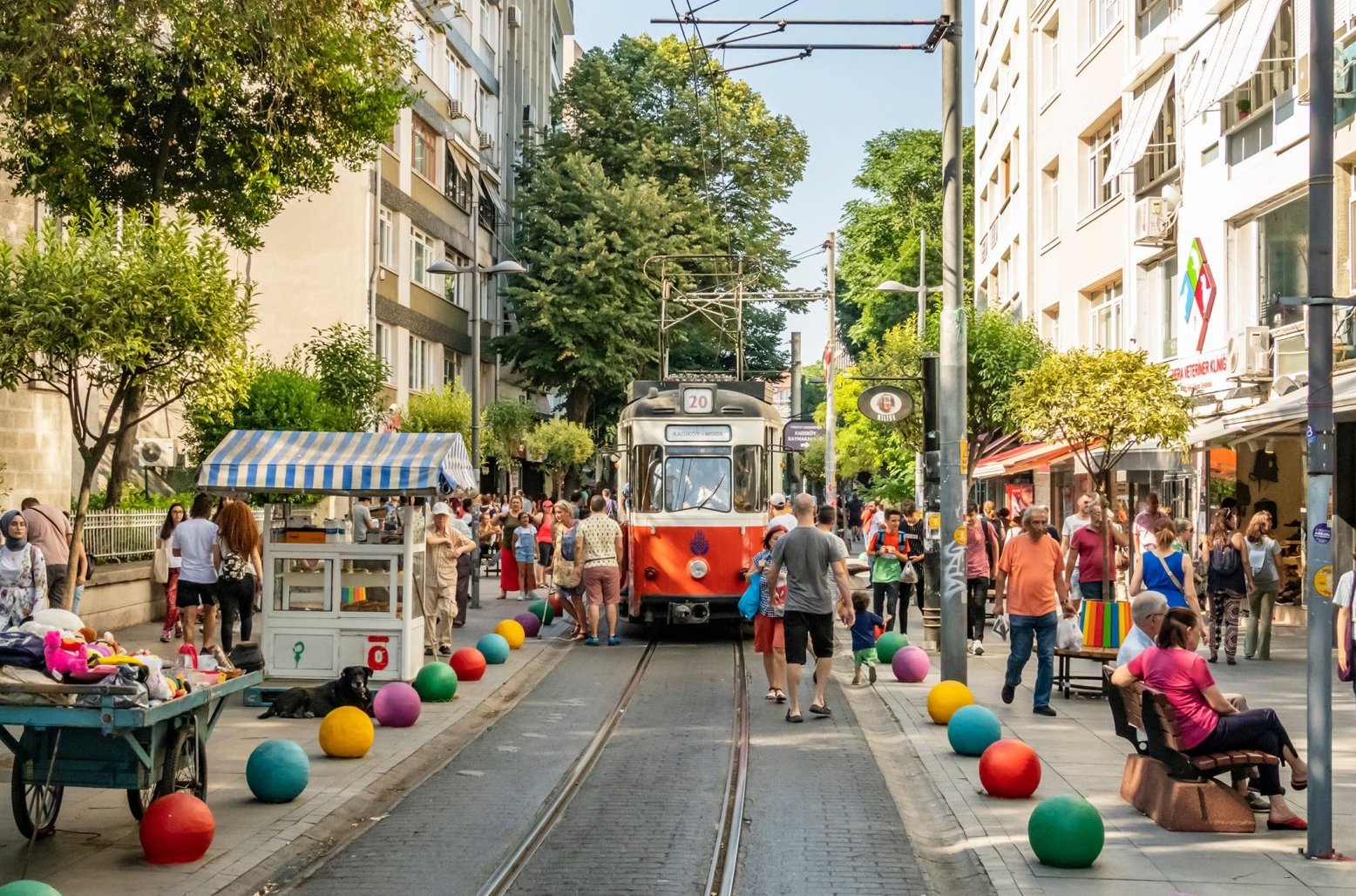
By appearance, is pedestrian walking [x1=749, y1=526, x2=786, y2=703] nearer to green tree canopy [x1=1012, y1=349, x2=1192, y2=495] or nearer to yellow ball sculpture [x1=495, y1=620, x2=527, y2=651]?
yellow ball sculpture [x1=495, y1=620, x2=527, y2=651]

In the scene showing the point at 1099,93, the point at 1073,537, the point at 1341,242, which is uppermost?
the point at 1099,93

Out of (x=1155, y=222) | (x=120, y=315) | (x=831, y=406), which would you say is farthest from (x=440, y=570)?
(x=831, y=406)

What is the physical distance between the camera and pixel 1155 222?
85.2ft

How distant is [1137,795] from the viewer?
8.99 m

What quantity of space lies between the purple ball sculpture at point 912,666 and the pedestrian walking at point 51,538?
8.53m

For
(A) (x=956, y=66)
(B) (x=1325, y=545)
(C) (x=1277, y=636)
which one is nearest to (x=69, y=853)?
(B) (x=1325, y=545)

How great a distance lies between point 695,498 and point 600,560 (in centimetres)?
160

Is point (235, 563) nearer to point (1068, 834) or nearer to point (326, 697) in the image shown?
point (326, 697)

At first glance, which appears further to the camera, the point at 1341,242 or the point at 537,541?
the point at 537,541

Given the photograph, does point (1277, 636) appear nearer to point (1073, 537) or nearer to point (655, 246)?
point (1073, 537)

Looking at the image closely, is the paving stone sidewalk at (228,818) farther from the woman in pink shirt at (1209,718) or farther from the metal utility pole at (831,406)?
the metal utility pole at (831,406)

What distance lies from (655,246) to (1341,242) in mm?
25865

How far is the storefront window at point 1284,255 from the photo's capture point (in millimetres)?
21250

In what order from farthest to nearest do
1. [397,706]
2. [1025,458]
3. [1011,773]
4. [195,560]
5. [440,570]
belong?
[1025,458] → [440,570] → [195,560] → [397,706] → [1011,773]
